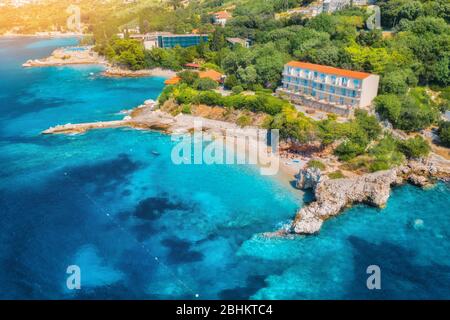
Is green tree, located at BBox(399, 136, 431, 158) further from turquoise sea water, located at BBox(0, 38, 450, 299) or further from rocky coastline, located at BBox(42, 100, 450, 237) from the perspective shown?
turquoise sea water, located at BBox(0, 38, 450, 299)

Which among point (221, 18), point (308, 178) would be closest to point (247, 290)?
point (308, 178)

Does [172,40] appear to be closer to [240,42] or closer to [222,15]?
[222,15]

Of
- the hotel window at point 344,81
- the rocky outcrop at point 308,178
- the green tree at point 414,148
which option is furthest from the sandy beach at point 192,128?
the hotel window at point 344,81

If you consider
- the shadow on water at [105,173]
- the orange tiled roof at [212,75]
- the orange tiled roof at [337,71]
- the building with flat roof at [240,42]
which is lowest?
the shadow on water at [105,173]

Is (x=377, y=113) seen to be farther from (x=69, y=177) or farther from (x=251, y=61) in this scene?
(x=69, y=177)

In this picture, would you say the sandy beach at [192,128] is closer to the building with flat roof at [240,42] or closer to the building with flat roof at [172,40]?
the building with flat roof at [240,42]

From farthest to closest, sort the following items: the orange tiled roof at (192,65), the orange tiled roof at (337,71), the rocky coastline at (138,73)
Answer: the rocky coastline at (138,73), the orange tiled roof at (192,65), the orange tiled roof at (337,71)
